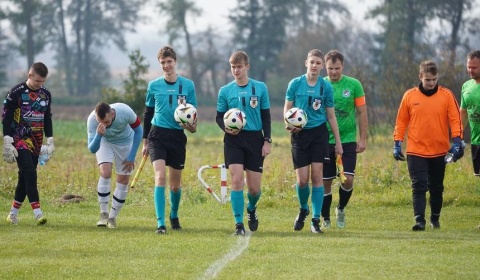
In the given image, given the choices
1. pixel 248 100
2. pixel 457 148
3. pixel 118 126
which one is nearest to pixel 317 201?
pixel 248 100

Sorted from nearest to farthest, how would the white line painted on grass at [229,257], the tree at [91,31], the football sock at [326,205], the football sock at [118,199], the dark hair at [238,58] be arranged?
the white line painted on grass at [229,257]
the dark hair at [238,58]
the football sock at [118,199]
the football sock at [326,205]
the tree at [91,31]

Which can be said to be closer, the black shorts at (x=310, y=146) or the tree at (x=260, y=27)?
the black shorts at (x=310, y=146)

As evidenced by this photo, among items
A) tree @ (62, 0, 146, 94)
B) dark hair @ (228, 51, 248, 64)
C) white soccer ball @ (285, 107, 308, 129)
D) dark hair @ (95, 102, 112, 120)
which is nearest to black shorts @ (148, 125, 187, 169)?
dark hair @ (95, 102, 112, 120)

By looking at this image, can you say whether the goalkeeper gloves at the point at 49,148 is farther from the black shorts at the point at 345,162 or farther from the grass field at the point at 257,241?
the black shorts at the point at 345,162

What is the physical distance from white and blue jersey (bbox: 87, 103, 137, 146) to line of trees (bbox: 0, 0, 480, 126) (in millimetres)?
49325

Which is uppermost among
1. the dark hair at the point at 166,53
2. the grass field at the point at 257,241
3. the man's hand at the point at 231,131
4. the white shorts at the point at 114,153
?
the dark hair at the point at 166,53

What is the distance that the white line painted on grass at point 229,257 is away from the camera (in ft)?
32.4

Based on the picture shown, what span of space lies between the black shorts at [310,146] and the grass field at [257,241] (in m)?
0.96

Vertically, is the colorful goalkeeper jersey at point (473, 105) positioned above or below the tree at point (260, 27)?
below

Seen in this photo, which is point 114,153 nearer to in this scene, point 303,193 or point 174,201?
point 174,201

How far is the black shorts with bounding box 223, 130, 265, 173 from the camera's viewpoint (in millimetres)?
12922

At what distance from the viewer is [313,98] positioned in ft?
43.3

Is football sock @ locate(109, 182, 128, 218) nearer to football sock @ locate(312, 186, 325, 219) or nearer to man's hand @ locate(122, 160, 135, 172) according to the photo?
man's hand @ locate(122, 160, 135, 172)

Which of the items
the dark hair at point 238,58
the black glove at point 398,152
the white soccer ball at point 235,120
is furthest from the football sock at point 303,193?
the dark hair at point 238,58
